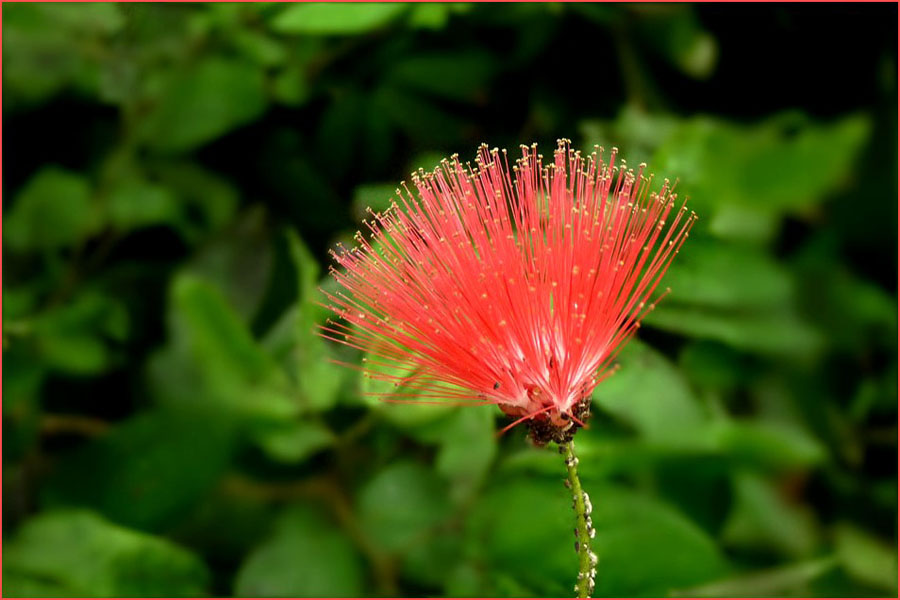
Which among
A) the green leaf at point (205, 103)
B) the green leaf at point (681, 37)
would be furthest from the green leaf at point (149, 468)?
the green leaf at point (681, 37)

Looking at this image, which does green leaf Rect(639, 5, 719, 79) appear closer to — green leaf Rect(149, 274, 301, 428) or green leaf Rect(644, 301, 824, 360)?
green leaf Rect(644, 301, 824, 360)

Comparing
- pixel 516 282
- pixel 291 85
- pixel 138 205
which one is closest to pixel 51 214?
pixel 138 205

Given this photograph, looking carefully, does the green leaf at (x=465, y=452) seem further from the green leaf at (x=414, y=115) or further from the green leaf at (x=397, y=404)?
the green leaf at (x=414, y=115)

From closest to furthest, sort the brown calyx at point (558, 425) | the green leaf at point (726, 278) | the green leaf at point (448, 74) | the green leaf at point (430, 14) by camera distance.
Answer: the brown calyx at point (558, 425), the green leaf at point (726, 278), the green leaf at point (430, 14), the green leaf at point (448, 74)

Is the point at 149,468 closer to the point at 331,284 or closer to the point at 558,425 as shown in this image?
the point at 331,284

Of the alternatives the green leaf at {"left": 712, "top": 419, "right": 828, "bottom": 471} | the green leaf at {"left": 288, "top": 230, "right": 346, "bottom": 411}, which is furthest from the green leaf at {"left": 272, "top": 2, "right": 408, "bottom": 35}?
the green leaf at {"left": 712, "top": 419, "right": 828, "bottom": 471}

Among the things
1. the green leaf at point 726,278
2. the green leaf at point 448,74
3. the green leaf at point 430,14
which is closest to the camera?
the green leaf at point 726,278
